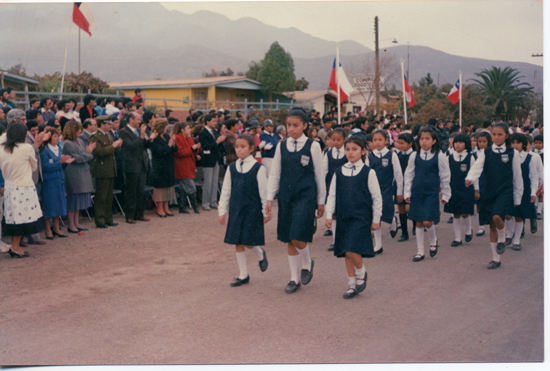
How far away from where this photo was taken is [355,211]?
614 centimetres

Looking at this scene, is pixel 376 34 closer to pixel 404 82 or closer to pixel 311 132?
pixel 404 82

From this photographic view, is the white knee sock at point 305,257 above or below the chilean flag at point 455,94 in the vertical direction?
below

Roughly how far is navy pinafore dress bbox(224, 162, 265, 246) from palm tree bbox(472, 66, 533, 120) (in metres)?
42.8

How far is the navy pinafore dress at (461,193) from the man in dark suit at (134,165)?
19.3 feet

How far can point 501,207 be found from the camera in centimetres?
758

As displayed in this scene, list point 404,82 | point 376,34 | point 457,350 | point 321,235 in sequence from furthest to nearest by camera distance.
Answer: point 376,34
point 404,82
point 321,235
point 457,350

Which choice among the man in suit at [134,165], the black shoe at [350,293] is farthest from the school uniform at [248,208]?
the man in suit at [134,165]

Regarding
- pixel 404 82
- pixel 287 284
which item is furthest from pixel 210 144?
pixel 404 82

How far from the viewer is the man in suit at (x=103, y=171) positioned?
33.3 ft

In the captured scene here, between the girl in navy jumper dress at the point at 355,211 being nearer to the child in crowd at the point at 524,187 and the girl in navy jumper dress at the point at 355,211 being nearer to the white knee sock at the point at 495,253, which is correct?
the white knee sock at the point at 495,253

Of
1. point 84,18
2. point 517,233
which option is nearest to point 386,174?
point 517,233

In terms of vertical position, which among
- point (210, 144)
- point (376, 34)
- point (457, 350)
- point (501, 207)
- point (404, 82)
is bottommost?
point (457, 350)

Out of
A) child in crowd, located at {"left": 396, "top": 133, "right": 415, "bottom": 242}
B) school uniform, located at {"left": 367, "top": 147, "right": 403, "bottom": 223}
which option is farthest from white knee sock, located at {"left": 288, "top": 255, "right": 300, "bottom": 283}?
child in crowd, located at {"left": 396, "top": 133, "right": 415, "bottom": 242}

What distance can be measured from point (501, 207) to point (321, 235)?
343cm
